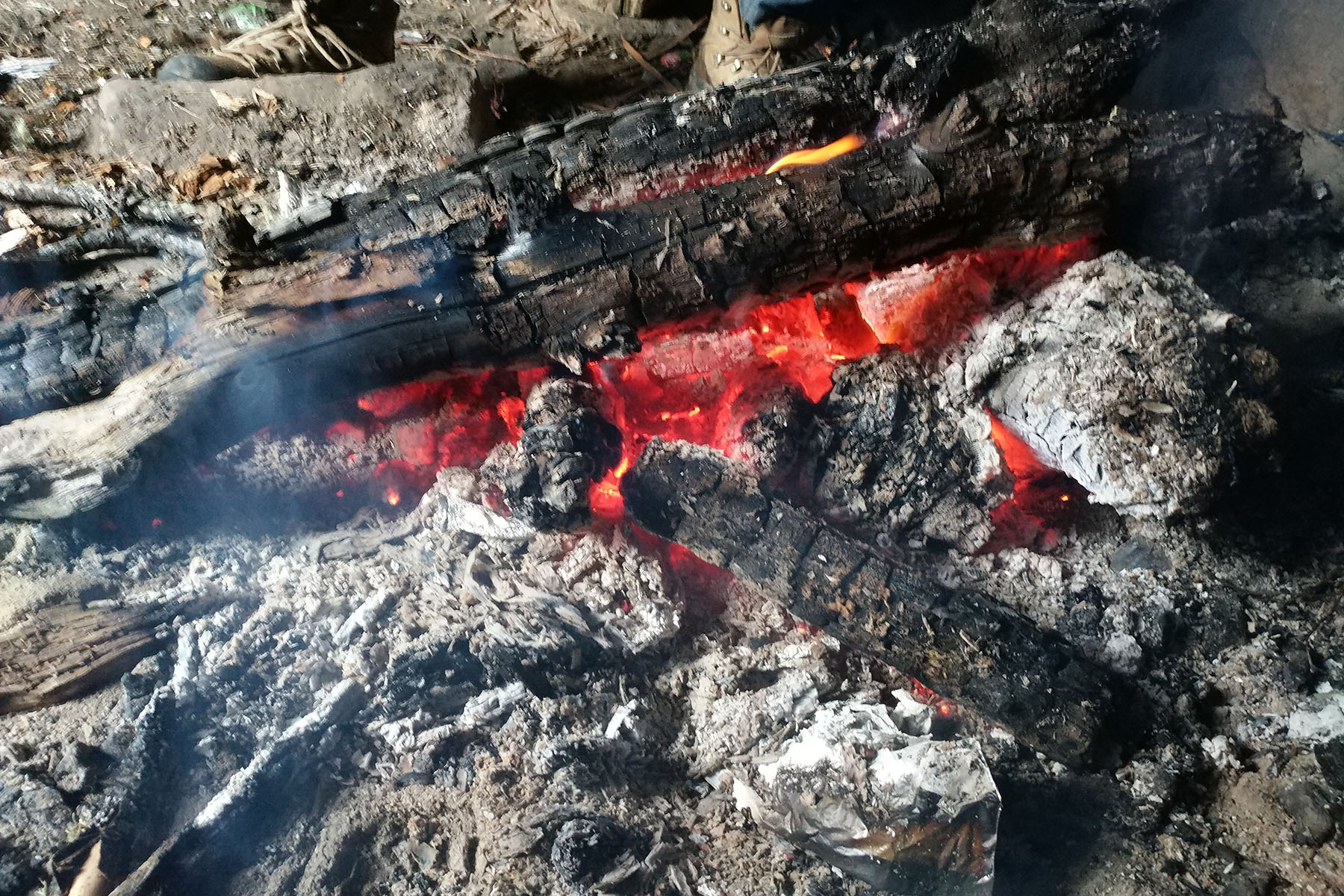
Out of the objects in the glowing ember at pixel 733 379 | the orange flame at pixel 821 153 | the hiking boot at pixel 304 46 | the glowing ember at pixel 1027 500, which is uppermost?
the hiking boot at pixel 304 46

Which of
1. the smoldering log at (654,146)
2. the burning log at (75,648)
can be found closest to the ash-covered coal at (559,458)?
the smoldering log at (654,146)

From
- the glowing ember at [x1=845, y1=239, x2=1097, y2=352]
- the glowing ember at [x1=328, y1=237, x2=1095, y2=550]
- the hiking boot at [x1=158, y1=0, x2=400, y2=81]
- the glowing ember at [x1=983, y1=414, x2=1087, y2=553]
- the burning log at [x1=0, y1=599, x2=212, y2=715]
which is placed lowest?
the burning log at [x1=0, y1=599, x2=212, y2=715]

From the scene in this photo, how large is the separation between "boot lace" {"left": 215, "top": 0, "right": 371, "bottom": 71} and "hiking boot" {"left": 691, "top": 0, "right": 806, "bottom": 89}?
7.06 feet

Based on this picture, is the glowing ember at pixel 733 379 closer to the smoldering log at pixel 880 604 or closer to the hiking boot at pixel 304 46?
the smoldering log at pixel 880 604

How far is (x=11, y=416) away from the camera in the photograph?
3.34 meters

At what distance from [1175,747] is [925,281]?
214cm

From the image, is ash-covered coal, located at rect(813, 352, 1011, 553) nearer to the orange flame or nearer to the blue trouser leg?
the orange flame

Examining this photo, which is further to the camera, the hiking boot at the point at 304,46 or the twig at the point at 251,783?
the hiking boot at the point at 304,46

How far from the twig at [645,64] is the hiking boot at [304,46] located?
164cm

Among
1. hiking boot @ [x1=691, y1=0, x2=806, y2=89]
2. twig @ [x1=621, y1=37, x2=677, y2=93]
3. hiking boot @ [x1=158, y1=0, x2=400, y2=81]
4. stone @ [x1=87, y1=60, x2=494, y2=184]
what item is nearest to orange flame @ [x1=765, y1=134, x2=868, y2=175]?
hiking boot @ [x1=691, y1=0, x2=806, y2=89]

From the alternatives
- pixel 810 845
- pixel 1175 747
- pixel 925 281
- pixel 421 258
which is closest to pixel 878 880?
pixel 810 845

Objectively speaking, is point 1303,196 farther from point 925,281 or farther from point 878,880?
point 878,880

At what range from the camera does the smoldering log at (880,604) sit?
2.74 metres

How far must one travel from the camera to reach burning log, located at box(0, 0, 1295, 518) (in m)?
3.11
